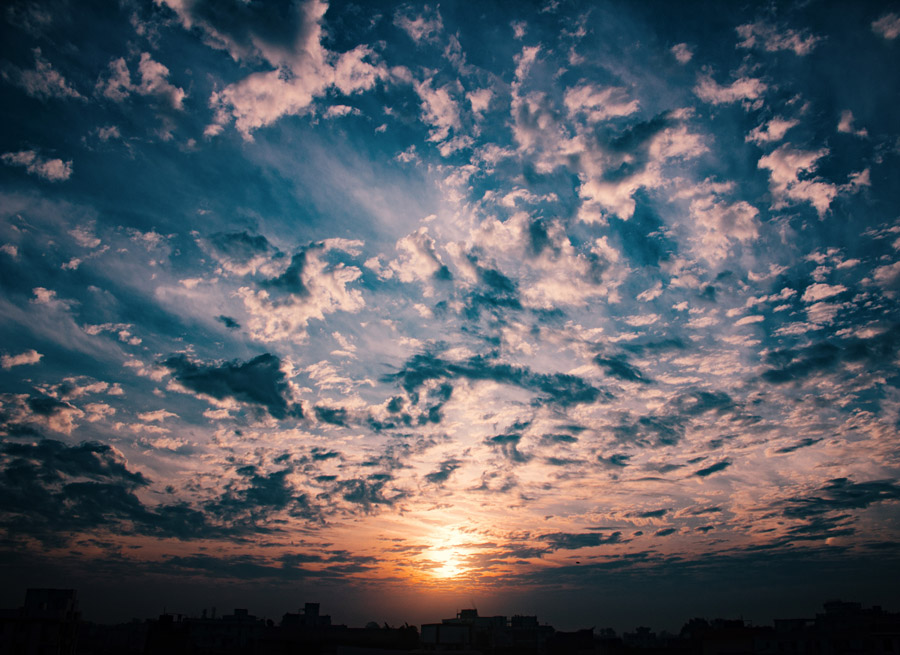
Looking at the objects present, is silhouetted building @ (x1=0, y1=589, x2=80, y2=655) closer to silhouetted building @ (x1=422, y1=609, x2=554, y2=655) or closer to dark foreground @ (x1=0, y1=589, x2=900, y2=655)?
dark foreground @ (x1=0, y1=589, x2=900, y2=655)

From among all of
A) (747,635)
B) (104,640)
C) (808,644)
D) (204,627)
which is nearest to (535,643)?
(747,635)

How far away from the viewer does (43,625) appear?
4484cm

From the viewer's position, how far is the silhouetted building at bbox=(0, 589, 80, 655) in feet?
143

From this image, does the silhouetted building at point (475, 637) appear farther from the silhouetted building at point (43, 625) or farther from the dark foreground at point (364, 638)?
the silhouetted building at point (43, 625)

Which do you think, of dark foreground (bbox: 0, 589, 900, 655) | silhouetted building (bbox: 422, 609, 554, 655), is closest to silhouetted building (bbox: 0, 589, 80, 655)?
dark foreground (bbox: 0, 589, 900, 655)

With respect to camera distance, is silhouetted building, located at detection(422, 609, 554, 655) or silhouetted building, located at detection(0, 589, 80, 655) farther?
silhouetted building, located at detection(422, 609, 554, 655)

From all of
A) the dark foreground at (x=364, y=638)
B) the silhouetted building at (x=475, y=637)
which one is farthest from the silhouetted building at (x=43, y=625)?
the silhouetted building at (x=475, y=637)

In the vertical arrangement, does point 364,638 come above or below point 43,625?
below

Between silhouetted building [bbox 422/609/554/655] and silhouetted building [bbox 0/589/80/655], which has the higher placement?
silhouetted building [bbox 0/589/80/655]

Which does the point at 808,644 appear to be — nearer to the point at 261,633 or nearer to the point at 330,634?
the point at 330,634

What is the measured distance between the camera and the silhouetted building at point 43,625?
43.7 metres

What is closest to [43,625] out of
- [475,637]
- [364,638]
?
[475,637]

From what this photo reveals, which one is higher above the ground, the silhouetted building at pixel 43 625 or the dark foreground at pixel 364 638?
the silhouetted building at pixel 43 625

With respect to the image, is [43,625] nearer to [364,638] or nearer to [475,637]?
[475,637]
